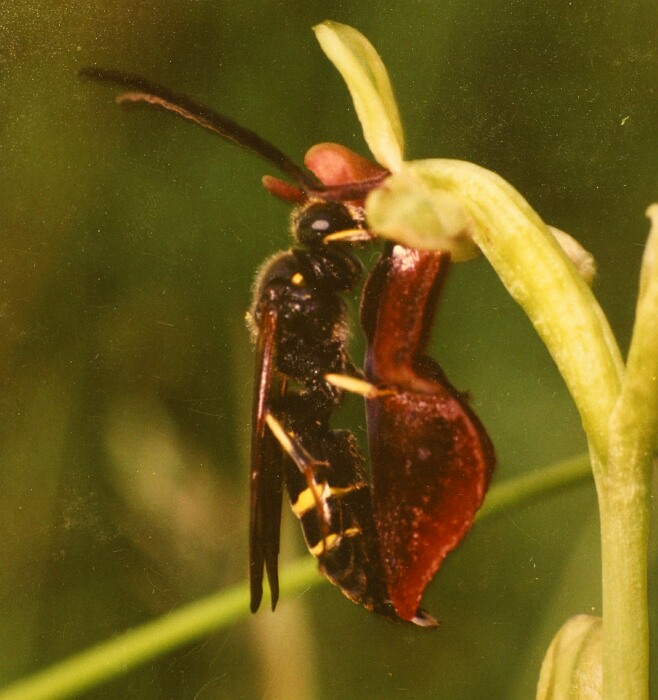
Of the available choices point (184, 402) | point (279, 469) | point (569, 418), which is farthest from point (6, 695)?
point (569, 418)

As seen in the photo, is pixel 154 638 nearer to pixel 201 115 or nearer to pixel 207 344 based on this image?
pixel 207 344

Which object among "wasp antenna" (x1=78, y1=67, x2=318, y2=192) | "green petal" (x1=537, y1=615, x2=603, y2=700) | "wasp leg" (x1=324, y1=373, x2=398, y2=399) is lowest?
"green petal" (x1=537, y1=615, x2=603, y2=700)

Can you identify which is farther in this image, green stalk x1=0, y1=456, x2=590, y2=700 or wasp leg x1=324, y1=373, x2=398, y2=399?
green stalk x1=0, y1=456, x2=590, y2=700

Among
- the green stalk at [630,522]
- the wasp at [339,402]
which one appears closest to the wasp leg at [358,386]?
the wasp at [339,402]

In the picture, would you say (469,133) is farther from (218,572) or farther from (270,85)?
(218,572)

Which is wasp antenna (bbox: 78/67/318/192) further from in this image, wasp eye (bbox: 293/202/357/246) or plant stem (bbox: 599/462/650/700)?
plant stem (bbox: 599/462/650/700)

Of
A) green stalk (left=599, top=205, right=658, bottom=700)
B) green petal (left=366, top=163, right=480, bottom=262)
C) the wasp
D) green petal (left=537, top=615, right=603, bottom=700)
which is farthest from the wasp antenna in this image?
green petal (left=537, top=615, right=603, bottom=700)

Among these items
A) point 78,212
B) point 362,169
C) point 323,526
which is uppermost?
point 362,169

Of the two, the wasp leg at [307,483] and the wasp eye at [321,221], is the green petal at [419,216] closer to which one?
the wasp eye at [321,221]
